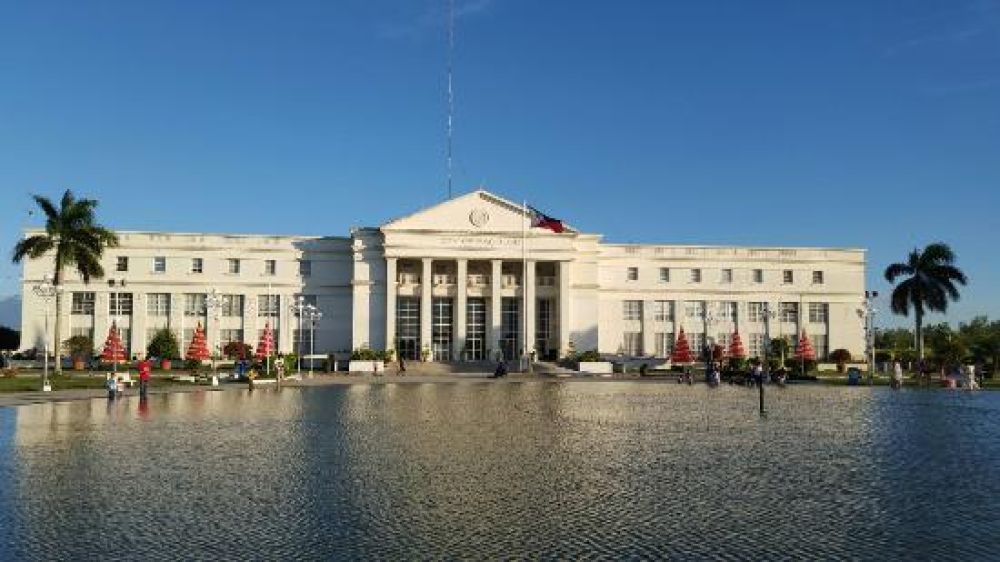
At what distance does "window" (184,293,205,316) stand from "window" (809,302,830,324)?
6122 centimetres

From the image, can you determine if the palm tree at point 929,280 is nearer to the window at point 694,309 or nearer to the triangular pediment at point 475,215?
the window at point 694,309

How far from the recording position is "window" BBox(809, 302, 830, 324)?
3570 inches

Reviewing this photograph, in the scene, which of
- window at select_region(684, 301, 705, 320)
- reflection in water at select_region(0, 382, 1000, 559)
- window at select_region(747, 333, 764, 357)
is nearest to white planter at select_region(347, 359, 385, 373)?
window at select_region(684, 301, 705, 320)

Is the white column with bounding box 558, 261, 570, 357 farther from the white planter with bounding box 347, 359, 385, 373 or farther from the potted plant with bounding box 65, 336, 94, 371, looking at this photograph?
the potted plant with bounding box 65, 336, 94, 371


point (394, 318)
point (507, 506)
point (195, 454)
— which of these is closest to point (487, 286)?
point (394, 318)

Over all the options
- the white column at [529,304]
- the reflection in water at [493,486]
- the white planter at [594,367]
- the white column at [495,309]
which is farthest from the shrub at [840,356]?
the reflection in water at [493,486]

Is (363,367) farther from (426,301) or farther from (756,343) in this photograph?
(756,343)

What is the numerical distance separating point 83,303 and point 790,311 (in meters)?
69.9

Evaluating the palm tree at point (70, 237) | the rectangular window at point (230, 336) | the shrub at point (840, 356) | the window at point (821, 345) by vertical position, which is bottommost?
the shrub at point (840, 356)

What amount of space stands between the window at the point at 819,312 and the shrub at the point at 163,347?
62723mm

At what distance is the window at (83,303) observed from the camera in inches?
3255

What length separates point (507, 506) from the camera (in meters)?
12.1

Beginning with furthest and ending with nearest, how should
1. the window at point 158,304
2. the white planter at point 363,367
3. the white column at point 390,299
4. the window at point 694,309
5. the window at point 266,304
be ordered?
1. the window at point 694,309
2. the window at point 266,304
3. the window at point 158,304
4. the white column at point 390,299
5. the white planter at point 363,367

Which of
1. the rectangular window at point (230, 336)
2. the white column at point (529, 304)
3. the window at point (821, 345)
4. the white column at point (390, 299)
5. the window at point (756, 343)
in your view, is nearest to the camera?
the white column at point (529, 304)
